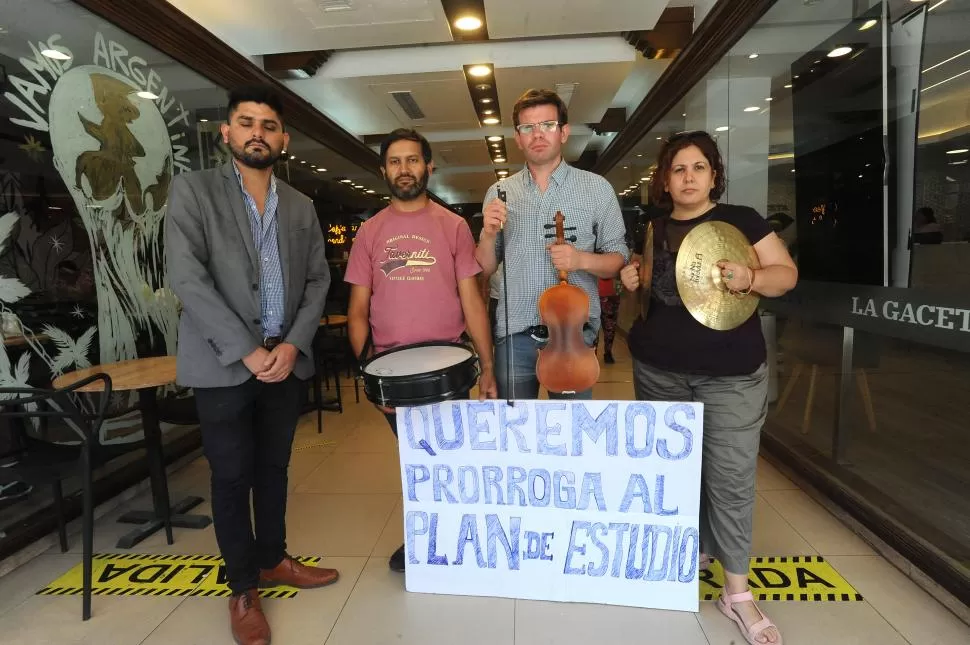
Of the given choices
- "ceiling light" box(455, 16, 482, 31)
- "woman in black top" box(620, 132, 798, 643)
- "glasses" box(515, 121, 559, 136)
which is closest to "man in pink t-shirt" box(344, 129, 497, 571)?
"glasses" box(515, 121, 559, 136)

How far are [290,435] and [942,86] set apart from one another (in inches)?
106

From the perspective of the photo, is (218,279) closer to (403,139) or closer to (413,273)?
(413,273)

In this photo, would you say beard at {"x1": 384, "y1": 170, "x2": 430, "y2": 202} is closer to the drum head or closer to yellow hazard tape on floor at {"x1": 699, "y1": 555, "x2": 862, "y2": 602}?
the drum head

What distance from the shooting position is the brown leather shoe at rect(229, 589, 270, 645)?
1.84 metres

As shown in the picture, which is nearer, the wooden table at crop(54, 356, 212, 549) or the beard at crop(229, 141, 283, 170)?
the beard at crop(229, 141, 283, 170)

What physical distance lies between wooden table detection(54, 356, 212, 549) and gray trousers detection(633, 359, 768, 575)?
231cm

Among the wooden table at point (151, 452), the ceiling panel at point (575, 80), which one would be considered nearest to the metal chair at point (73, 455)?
the wooden table at point (151, 452)

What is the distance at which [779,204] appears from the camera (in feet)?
10.5

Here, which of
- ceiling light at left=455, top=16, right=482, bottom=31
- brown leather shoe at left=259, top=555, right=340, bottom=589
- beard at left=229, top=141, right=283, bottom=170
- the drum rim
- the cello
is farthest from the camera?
ceiling light at left=455, top=16, right=482, bottom=31

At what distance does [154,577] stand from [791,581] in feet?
8.50

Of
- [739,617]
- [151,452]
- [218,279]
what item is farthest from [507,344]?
[151,452]

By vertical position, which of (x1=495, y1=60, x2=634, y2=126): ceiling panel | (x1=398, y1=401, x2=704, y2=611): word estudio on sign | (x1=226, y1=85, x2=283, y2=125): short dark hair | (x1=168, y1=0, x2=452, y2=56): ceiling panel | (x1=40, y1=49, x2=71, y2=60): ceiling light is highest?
(x1=168, y1=0, x2=452, y2=56): ceiling panel

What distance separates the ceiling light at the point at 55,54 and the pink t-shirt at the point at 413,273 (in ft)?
6.55

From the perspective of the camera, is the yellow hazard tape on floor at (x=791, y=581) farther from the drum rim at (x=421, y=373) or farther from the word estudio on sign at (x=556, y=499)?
the drum rim at (x=421, y=373)
